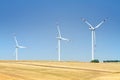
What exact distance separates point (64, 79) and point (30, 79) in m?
4.47

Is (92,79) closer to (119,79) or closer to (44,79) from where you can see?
(119,79)

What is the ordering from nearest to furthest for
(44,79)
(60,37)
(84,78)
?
1. (44,79)
2. (84,78)
3. (60,37)

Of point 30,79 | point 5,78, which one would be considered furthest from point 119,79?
point 5,78

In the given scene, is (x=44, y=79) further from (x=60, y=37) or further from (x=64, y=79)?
(x=60, y=37)

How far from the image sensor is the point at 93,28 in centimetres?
11600

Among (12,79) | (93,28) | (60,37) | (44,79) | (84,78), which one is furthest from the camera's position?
(60,37)

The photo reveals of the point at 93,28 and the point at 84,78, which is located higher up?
the point at 93,28

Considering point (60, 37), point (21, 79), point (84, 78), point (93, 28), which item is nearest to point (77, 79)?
point (84, 78)

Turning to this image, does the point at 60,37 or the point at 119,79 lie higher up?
the point at 60,37

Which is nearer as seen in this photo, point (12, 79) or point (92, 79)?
point (12, 79)

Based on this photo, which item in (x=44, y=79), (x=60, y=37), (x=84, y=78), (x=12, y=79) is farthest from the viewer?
(x=60, y=37)

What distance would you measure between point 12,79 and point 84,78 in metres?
10.1

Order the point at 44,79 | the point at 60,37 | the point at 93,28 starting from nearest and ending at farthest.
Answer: the point at 44,79 < the point at 93,28 < the point at 60,37

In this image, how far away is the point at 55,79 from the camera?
36312mm
